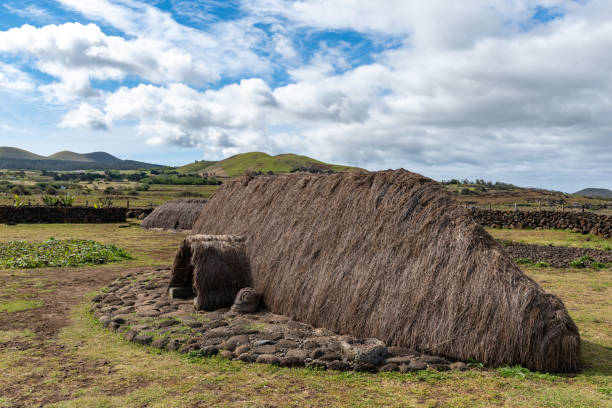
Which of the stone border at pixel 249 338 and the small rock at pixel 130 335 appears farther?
the small rock at pixel 130 335

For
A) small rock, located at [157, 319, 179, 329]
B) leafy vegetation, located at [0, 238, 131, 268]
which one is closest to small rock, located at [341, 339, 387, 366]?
small rock, located at [157, 319, 179, 329]

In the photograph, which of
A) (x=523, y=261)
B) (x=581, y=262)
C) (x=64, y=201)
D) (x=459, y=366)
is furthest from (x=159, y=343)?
(x=64, y=201)

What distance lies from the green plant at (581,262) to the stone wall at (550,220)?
8.54m

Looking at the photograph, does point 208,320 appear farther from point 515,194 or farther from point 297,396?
point 515,194

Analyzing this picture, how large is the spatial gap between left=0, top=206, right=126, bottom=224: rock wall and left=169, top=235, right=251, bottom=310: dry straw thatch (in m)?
32.3

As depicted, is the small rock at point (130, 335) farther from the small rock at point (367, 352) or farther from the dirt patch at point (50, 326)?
the small rock at point (367, 352)

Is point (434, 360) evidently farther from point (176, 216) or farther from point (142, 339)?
point (176, 216)

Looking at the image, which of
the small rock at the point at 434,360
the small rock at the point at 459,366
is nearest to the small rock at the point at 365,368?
the small rock at the point at 434,360

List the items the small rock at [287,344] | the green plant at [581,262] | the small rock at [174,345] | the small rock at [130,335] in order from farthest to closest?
the green plant at [581,262]
the small rock at [130,335]
the small rock at [174,345]
the small rock at [287,344]

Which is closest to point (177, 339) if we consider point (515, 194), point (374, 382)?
point (374, 382)

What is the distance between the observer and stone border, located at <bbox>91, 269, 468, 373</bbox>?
20.7 ft

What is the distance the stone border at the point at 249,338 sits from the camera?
6297 mm

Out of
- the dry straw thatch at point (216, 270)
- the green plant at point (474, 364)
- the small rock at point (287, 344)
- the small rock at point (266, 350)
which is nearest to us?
the green plant at point (474, 364)

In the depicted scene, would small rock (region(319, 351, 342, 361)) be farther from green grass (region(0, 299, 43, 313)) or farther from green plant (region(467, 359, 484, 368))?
green grass (region(0, 299, 43, 313))
